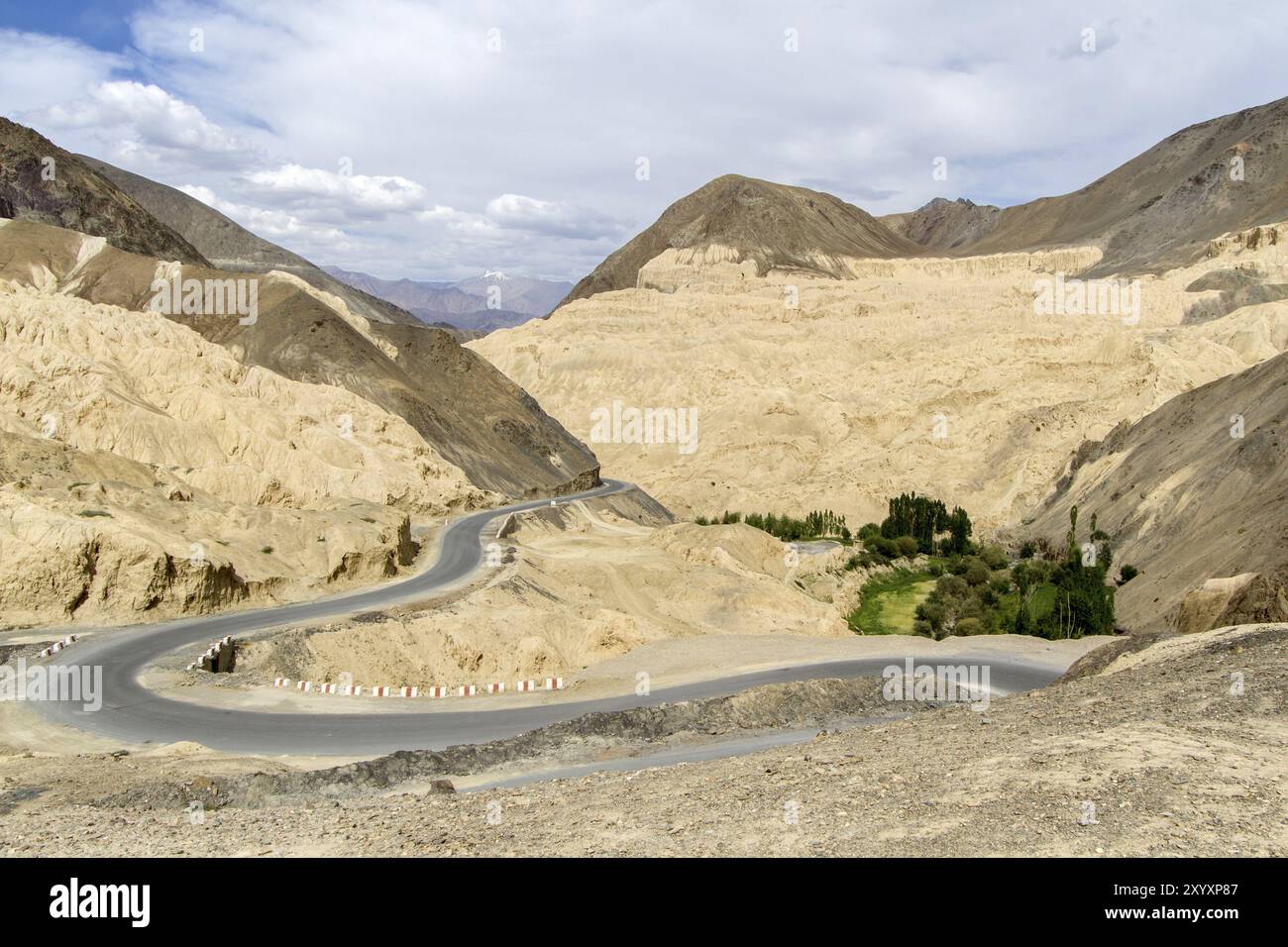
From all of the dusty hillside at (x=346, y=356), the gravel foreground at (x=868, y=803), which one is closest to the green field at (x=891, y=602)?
the dusty hillside at (x=346, y=356)

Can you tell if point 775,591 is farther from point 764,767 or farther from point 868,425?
point 868,425

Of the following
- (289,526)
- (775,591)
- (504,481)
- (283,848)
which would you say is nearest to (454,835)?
(283,848)

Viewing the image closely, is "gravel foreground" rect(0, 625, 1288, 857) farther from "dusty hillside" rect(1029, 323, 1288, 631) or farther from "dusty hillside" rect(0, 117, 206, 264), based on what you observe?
"dusty hillside" rect(0, 117, 206, 264)

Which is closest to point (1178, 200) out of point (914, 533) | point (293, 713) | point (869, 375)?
point (869, 375)

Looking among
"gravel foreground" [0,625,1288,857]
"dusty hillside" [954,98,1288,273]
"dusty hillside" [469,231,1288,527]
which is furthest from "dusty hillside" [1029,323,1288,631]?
"dusty hillside" [954,98,1288,273]

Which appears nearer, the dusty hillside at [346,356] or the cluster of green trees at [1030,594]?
the cluster of green trees at [1030,594]

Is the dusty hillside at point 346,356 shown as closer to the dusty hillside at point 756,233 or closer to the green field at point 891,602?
the green field at point 891,602

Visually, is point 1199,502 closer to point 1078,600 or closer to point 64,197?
point 1078,600
